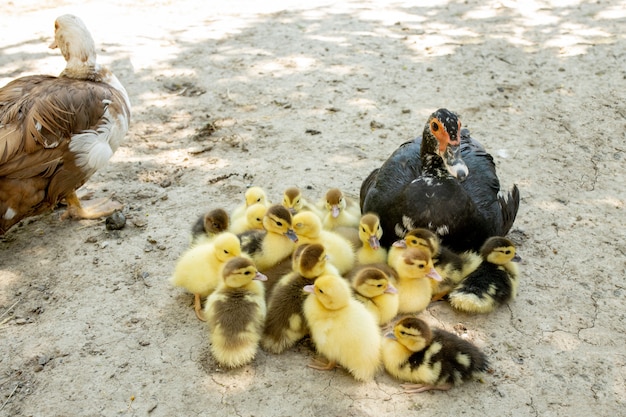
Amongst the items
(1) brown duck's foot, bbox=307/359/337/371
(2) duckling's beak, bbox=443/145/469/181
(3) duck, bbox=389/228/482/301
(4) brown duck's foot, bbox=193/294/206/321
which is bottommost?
(1) brown duck's foot, bbox=307/359/337/371

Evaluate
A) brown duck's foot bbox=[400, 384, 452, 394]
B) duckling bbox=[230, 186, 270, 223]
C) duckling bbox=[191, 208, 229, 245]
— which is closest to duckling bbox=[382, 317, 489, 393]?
brown duck's foot bbox=[400, 384, 452, 394]

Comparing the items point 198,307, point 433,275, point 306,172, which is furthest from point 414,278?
point 306,172

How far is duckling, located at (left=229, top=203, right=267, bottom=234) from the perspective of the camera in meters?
4.24

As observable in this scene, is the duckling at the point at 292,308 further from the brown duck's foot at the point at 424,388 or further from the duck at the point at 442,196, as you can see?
the duck at the point at 442,196

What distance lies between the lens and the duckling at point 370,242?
3.98 m

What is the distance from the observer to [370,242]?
13.2 ft

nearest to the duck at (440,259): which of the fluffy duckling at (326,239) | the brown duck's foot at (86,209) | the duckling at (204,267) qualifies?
the fluffy duckling at (326,239)

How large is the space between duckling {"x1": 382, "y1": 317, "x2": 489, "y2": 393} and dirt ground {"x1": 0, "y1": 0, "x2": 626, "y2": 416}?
0.26 feet

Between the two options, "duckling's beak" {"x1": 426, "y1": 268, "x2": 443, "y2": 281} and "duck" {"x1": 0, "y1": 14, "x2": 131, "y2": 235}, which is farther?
"duck" {"x1": 0, "y1": 14, "x2": 131, "y2": 235}

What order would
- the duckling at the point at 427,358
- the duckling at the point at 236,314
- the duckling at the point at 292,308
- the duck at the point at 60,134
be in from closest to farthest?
the duckling at the point at 427,358
the duckling at the point at 236,314
the duckling at the point at 292,308
the duck at the point at 60,134

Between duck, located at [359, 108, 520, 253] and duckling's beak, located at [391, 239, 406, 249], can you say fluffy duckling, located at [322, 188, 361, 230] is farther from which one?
duckling's beak, located at [391, 239, 406, 249]

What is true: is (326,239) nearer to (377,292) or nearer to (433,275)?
(377,292)

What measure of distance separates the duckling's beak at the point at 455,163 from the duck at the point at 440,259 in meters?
0.43

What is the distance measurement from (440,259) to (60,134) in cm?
299
